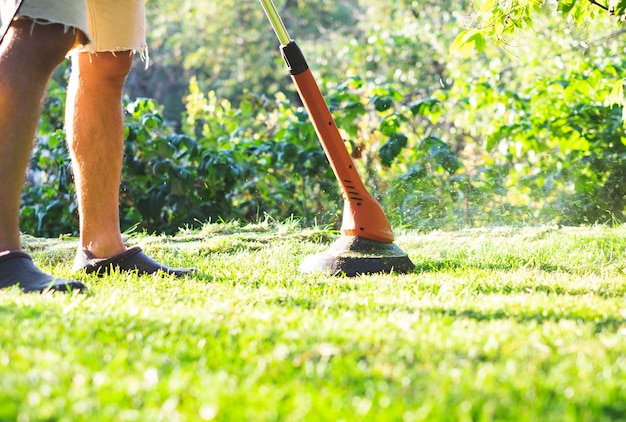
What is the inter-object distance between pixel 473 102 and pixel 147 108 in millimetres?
2007

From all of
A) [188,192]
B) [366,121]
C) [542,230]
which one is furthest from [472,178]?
[188,192]

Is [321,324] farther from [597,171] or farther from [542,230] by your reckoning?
[597,171]

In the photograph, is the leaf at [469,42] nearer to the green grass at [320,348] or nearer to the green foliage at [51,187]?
the green grass at [320,348]

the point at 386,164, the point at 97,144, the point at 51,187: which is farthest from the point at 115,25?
the point at 51,187

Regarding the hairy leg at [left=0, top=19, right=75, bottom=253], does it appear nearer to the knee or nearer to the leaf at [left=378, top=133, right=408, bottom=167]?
the knee

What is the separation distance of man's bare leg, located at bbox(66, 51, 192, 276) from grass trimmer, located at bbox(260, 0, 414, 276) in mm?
541

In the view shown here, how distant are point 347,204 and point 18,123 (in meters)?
1.09

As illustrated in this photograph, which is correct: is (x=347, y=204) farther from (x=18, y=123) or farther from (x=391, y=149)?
(x=391, y=149)

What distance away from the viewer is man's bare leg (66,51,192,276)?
7.68 feet

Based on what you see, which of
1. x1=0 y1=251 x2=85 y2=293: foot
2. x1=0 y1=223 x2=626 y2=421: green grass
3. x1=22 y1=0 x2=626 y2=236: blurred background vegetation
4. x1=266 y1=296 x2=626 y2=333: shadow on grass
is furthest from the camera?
x1=22 y1=0 x2=626 y2=236: blurred background vegetation

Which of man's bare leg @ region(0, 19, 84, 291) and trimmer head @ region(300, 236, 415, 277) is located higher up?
man's bare leg @ region(0, 19, 84, 291)

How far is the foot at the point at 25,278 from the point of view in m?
1.80

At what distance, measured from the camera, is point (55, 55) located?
1925 mm

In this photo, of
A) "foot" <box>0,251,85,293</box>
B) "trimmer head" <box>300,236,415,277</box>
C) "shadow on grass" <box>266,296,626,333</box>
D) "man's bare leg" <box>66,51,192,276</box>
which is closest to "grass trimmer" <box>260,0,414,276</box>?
"trimmer head" <box>300,236,415,277</box>
